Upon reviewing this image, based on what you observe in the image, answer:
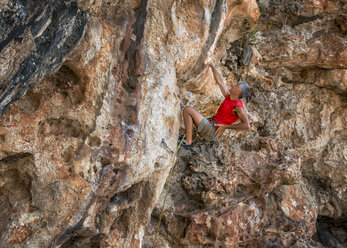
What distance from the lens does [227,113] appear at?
452cm

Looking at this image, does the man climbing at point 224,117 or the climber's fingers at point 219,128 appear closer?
the man climbing at point 224,117

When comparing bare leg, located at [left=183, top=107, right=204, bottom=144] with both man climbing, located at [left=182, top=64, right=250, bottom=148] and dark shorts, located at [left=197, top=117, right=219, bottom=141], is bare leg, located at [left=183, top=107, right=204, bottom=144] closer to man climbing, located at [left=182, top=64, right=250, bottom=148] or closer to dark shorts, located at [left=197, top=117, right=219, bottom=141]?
man climbing, located at [left=182, top=64, right=250, bottom=148]

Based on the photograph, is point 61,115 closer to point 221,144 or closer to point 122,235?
point 122,235

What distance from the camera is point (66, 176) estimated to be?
2.97m

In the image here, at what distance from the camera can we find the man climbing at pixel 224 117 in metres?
4.34

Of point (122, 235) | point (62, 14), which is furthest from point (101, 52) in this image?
point (122, 235)

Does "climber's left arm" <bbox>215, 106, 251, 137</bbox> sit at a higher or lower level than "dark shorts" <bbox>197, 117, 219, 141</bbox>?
higher

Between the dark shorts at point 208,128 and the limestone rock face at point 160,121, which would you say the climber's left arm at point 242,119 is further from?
the limestone rock face at point 160,121

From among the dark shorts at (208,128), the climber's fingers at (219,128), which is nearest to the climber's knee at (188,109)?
the dark shorts at (208,128)

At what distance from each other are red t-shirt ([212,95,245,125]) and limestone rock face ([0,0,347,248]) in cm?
56

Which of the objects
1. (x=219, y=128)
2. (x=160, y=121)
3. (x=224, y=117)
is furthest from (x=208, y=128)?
(x=160, y=121)

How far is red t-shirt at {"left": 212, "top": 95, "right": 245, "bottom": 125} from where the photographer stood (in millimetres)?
4457

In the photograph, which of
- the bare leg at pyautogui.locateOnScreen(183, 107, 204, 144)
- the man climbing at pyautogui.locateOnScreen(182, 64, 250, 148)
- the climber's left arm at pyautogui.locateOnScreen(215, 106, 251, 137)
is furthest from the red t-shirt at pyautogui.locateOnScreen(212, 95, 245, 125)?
the bare leg at pyautogui.locateOnScreen(183, 107, 204, 144)

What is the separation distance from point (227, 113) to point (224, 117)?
0.27 ft
